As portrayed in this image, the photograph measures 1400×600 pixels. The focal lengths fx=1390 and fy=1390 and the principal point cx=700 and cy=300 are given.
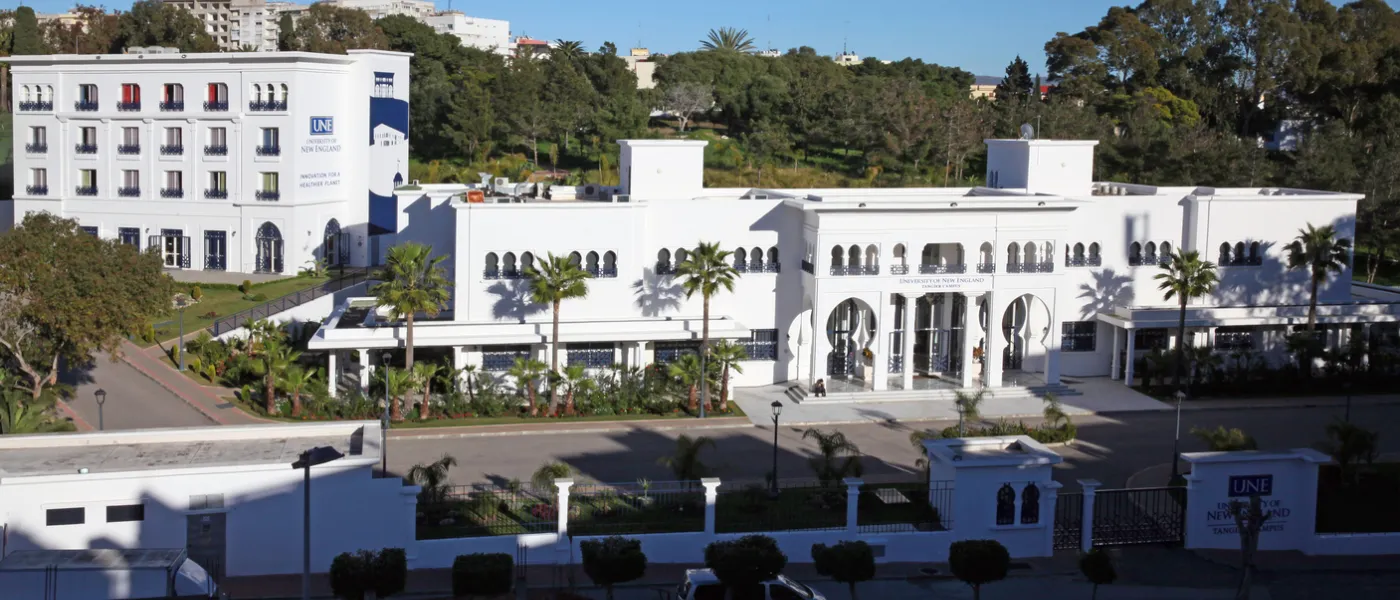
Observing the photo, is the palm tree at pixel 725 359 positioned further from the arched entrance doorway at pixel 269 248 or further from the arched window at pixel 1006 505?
the arched entrance doorway at pixel 269 248

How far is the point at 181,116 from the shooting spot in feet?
168

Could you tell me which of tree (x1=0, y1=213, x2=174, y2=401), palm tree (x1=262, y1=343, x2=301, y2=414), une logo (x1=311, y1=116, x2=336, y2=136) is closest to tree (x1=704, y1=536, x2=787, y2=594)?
palm tree (x1=262, y1=343, x2=301, y2=414)

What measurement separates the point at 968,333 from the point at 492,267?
13041mm

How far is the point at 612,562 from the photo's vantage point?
2072cm

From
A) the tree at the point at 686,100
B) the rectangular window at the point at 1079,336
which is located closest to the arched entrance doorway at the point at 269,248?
the rectangular window at the point at 1079,336

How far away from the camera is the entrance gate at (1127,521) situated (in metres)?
25.2

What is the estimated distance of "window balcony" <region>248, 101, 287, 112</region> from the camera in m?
50.6

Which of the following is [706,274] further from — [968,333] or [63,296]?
[63,296]

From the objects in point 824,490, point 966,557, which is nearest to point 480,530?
point 824,490

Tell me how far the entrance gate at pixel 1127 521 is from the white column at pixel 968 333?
1149cm

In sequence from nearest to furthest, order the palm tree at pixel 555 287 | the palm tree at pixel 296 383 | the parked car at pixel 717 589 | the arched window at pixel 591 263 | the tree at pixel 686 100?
the parked car at pixel 717 589 → the palm tree at pixel 296 383 → the palm tree at pixel 555 287 → the arched window at pixel 591 263 → the tree at pixel 686 100

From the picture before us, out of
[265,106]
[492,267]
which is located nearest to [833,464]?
[492,267]

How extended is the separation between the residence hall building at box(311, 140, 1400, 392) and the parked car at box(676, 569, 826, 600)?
50.6ft

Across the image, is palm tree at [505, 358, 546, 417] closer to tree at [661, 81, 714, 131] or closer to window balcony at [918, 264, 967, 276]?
window balcony at [918, 264, 967, 276]
